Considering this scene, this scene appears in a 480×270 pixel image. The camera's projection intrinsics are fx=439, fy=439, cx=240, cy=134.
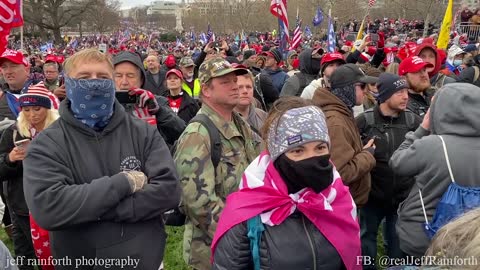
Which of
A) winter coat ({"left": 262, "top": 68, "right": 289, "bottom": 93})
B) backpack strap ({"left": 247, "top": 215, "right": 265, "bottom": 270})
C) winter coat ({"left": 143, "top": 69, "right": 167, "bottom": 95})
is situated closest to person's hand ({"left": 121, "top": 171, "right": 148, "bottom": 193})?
backpack strap ({"left": 247, "top": 215, "right": 265, "bottom": 270})

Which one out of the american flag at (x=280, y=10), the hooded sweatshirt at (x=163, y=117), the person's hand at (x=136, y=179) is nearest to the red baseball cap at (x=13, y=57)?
the hooded sweatshirt at (x=163, y=117)

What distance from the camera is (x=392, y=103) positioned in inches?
156

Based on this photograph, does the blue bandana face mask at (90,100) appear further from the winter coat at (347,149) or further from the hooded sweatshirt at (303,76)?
the hooded sweatshirt at (303,76)

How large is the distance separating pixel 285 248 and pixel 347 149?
1345 millimetres

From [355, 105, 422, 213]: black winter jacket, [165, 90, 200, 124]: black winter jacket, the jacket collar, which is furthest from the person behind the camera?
[165, 90, 200, 124]: black winter jacket

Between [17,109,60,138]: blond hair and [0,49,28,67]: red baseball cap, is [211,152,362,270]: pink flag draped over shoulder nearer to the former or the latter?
[17,109,60,138]: blond hair

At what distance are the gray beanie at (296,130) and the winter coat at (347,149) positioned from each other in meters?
1.00

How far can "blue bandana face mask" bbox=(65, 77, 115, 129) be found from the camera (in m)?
2.42

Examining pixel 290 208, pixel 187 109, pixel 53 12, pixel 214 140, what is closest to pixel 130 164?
pixel 214 140

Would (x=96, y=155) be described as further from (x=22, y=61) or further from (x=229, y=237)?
(x=22, y=61)

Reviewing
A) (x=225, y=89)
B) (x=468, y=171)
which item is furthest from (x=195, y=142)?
(x=468, y=171)

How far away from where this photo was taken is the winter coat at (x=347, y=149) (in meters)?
3.24

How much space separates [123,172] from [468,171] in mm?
2051

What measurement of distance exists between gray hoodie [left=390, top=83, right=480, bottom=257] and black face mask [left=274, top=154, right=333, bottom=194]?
3.04 feet
